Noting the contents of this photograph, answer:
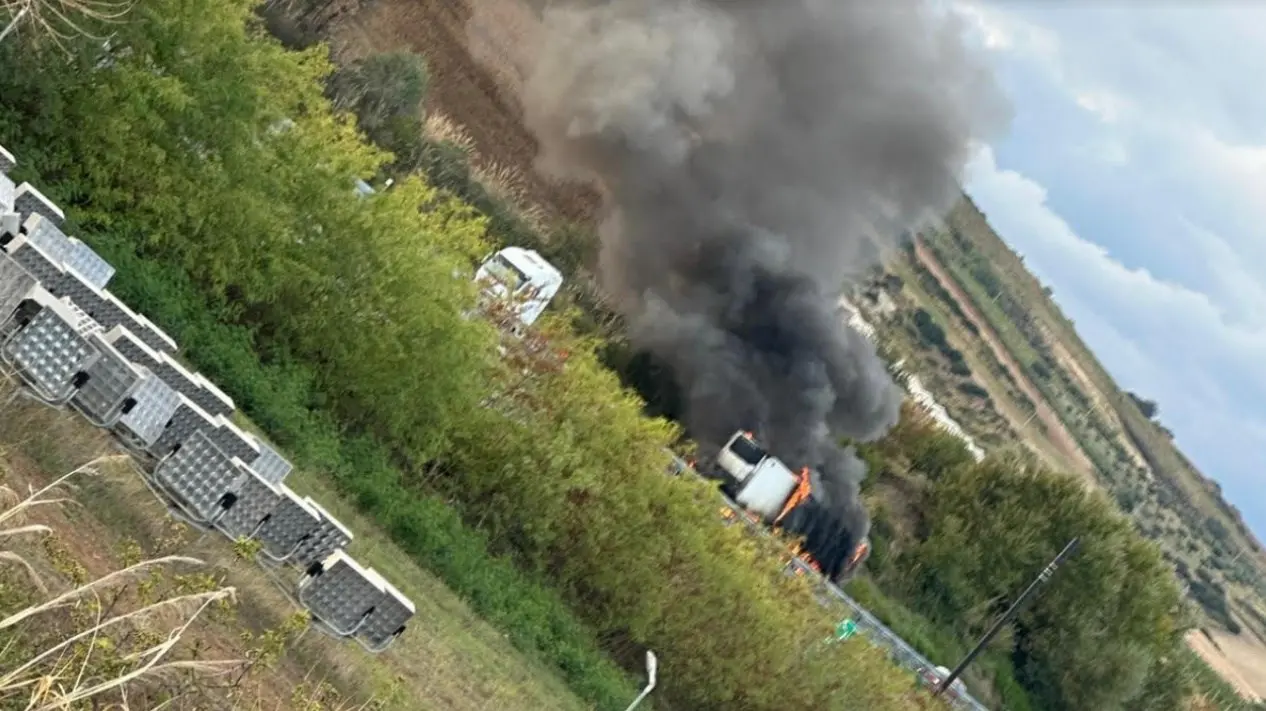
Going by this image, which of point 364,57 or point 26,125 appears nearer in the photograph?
point 26,125

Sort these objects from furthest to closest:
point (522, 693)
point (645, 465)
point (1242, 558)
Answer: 1. point (1242, 558)
2. point (645, 465)
3. point (522, 693)

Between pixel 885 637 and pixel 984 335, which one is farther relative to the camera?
pixel 984 335

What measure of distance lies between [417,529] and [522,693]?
337 cm

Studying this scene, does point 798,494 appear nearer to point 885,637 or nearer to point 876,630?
point 876,630

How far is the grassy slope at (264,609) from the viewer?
359 inches

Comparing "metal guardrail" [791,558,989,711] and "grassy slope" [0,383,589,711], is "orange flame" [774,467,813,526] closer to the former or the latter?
"metal guardrail" [791,558,989,711]

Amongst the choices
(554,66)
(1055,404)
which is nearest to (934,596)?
(554,66)

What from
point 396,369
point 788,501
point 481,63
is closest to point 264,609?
point 396,369

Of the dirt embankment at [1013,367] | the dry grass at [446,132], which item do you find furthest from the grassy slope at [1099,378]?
the dry grass at [446,132]

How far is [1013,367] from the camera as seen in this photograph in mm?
126875

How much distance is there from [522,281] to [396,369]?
10882 mm

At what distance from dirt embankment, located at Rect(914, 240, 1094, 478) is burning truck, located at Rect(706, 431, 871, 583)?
269 feet

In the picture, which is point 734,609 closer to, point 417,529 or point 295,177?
point 417,529

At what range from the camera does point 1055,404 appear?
5236 inches
